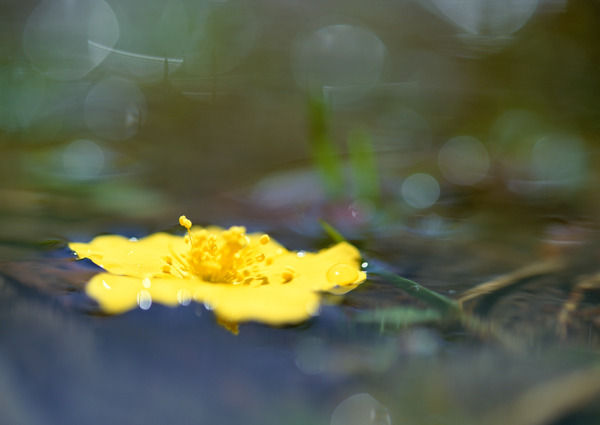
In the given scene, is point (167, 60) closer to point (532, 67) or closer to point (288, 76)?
point (288, 76)

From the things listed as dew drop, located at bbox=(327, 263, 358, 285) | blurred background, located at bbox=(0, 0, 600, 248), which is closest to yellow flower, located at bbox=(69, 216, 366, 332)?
dew drop, located at bbox=(327, 263, 358, 285)

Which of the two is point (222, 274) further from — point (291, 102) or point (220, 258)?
point (291, 102)

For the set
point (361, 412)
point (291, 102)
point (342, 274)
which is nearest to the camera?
point (361, 412)

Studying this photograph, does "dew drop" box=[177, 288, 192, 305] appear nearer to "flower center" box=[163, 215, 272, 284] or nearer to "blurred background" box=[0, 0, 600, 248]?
"flower center" box=[163, 215, 272, 284]

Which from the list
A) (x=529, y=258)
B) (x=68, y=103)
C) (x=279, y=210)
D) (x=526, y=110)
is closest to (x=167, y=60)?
(x=68, y=103)

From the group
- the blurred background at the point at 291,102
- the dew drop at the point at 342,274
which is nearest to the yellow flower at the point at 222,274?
the dew drop at the point at 342,274

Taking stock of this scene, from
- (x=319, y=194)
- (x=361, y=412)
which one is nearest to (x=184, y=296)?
(x=361, y=412)
